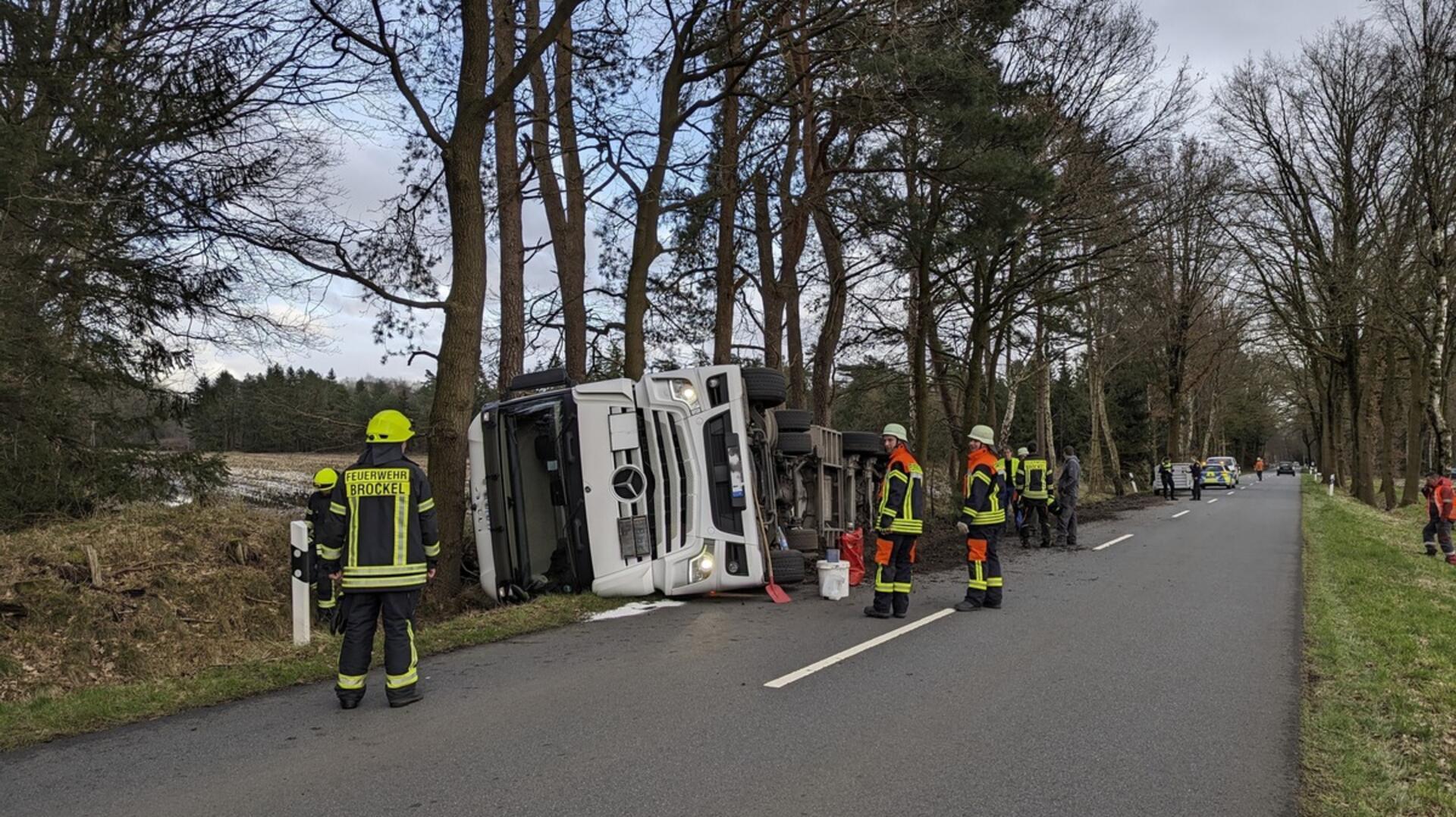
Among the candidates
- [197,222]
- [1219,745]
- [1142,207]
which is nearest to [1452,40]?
[1142,207]

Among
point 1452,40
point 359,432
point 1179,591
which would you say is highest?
point 1452,40

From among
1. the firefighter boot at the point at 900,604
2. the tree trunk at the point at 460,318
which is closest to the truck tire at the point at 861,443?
the firefighter boot at the point at 900,604

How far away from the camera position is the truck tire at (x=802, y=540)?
9656 millimetres

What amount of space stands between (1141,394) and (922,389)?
32.0 meters

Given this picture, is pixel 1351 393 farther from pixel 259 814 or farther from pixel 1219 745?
pixel 259 814

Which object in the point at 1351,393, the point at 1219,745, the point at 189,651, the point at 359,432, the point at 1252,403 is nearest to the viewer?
the point at 1219,745

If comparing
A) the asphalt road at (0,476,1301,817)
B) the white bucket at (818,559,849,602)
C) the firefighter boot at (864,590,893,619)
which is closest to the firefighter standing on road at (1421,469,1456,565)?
the asphalt road at (0,476,1301,817)

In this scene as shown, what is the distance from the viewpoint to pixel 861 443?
12.5m

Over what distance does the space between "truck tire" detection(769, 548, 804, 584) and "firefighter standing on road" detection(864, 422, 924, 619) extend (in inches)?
41.8

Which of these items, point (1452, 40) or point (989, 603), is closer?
point (989, 603)

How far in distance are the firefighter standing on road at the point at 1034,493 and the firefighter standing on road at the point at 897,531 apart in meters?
7.46

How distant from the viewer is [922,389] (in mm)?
19594

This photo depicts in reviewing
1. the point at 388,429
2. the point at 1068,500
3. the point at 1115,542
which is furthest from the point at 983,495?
the point at 1115,542

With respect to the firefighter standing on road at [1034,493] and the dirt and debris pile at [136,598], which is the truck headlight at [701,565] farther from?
the firefighter standing on road at [1034,493]
